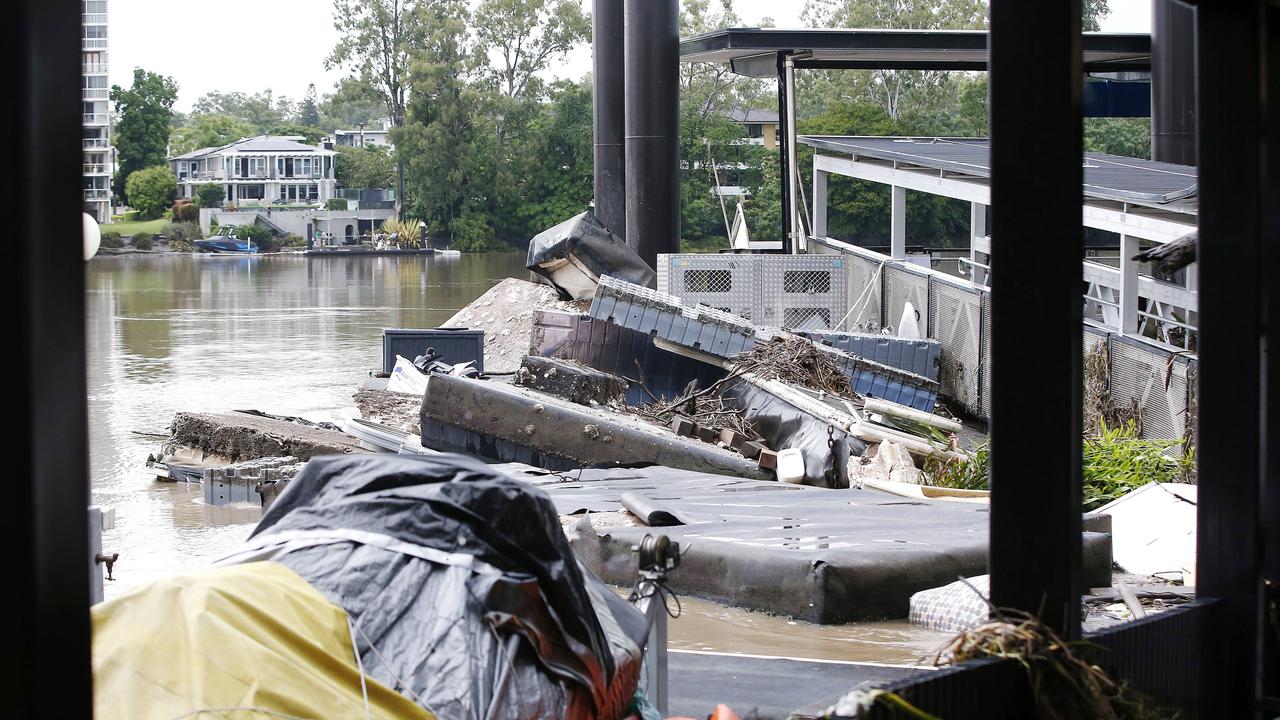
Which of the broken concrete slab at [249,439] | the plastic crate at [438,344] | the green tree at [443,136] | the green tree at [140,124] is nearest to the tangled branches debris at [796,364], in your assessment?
the broken concrete slab at [249,439]

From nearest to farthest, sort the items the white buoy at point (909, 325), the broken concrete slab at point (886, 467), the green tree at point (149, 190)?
the broken concrete slab at point (886, 467) < the white buoy at point (909, 325) < the green tree at point (149, 190)

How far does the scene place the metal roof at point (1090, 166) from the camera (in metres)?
16.5

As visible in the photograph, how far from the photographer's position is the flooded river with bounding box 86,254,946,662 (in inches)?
321

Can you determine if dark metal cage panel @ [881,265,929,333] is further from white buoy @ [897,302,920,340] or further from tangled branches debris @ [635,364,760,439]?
tangled branches debris @ [635,364,760,439]

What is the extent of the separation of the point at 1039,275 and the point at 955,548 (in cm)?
496

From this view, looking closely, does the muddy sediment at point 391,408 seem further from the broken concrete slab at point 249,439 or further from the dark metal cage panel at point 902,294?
the dark metal cage panel at point 902,294

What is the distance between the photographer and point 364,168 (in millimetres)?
108625

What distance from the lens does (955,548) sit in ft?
28.6

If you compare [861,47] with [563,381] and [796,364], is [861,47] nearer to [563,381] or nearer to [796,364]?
[796,364]

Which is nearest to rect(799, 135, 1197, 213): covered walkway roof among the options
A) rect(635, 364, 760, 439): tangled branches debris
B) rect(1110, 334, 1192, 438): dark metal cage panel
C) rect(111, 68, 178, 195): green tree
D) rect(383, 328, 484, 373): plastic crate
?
rect(1110, 334, 1192, 438): dark metal cage panel
